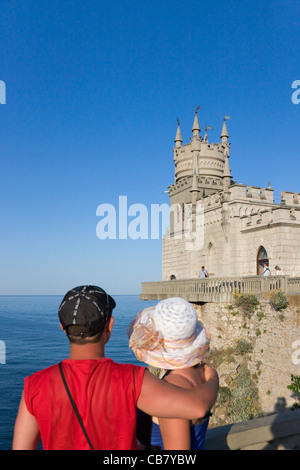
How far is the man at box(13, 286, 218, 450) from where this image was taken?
2.15m

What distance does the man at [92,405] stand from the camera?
2.15 m

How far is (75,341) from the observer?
7.74ft

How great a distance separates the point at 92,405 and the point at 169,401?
451 millimetres

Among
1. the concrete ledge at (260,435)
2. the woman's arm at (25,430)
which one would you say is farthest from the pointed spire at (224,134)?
the woman's arm at (25,430)

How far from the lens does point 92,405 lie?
2150 millimetres

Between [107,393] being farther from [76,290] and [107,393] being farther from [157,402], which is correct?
[76,290]

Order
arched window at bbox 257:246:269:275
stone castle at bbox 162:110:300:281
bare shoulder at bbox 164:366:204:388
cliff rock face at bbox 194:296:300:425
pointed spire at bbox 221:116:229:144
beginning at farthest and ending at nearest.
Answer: pointed spire at bbox 221:116:229:144
arched window at bbox 257:246:269:275
stone castle at bbox 162:110:300:281
cliff rock face at bbox 194:296:300:425
bare shoulder at bbox 164:366:204:388

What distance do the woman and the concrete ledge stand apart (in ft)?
4.17

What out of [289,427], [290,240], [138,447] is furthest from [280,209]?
[138,447]

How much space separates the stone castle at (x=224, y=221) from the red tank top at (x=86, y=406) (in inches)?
607

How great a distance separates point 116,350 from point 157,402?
51515 millimetres

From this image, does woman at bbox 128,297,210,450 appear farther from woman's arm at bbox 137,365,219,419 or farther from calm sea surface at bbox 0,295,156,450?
calm sea surface at bbox 0,295,156,450

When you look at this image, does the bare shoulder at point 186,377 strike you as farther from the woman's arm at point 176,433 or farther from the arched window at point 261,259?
the arched window at point 261,259

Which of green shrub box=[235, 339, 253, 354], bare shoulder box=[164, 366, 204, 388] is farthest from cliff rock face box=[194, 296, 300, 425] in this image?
bare shoulder box=[164, 366, 204, 388]
